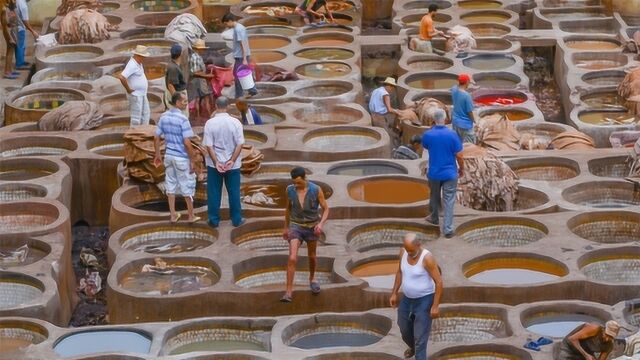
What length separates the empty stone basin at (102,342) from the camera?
14.6 meters

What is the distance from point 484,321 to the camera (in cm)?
1512

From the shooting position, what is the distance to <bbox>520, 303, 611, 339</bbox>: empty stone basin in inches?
589

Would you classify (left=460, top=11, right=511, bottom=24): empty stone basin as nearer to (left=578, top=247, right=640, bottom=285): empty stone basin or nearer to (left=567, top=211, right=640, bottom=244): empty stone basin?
(left=567, top=211, right=640, bottom=244): empty stone basin

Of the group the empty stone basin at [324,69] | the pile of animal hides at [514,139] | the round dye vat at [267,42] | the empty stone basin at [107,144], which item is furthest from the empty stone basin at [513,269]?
the round dye vat at [267,42]

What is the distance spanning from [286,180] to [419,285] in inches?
222

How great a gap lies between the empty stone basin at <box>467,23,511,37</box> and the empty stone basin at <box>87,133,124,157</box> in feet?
28.8

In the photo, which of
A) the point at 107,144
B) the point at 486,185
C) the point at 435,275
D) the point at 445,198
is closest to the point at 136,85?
the point at 107,144

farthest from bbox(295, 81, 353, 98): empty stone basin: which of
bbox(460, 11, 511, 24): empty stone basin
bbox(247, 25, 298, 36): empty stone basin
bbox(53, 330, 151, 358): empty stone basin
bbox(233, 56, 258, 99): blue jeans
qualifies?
bbox(53, 330, 151, 358): empty stone basin

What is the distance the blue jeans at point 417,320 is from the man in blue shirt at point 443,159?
291 cm

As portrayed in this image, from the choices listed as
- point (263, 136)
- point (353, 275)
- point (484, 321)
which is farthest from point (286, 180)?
point (484, 321)

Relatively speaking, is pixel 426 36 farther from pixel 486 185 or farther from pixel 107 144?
pixel 486 185

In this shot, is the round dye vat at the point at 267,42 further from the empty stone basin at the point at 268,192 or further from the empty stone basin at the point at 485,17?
the empty stone basin at the point at 268,192

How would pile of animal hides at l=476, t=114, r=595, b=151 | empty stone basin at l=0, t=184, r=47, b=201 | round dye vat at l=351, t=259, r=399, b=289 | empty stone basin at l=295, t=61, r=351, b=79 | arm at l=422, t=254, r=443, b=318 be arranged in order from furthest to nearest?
empty stone basin at l=295, t=61, r=351, b=79
pile of animal hides at l=476, t=114, r=595, b=151
empty stone basin at l=0, t=184, r=47, b=201
round dye vat at l=351, t=259, r=399, b=289
arm at l=422, t=254, r=443, b=318

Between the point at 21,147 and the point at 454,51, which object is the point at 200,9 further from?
the point at 21,147
